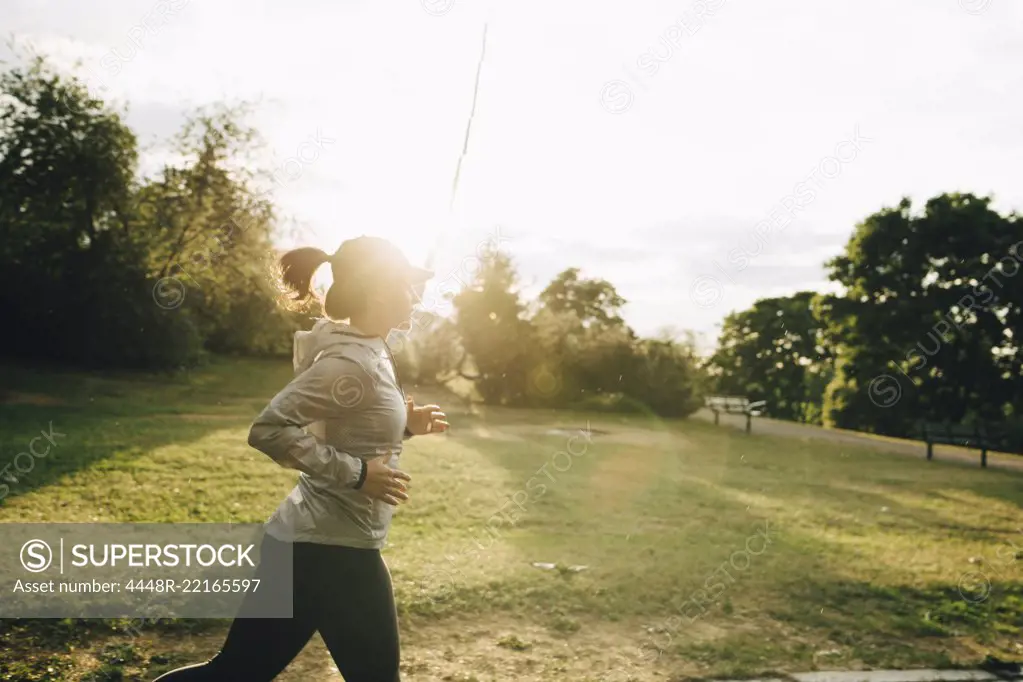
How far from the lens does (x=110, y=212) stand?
23125mm

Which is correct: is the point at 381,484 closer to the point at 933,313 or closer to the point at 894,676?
the point at 894,676

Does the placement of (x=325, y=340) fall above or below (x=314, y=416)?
above

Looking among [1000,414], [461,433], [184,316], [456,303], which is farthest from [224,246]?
[1000,414]

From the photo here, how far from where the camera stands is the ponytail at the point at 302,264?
276 centimetres

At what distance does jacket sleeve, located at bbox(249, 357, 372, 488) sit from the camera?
2350mm

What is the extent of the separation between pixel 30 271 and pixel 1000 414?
121 feet

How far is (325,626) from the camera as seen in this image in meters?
2.41

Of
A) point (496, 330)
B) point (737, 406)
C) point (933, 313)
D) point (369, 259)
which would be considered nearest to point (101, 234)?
point (496, 330)

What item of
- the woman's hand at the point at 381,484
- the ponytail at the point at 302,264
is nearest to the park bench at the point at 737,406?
the ponytail at the point at 302,264

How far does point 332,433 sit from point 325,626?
61cm

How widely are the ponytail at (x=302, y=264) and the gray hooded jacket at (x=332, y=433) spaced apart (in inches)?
9.7

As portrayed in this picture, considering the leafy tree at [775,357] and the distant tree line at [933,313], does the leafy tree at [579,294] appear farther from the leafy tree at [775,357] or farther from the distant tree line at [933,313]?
the distant tree line at [933,313]

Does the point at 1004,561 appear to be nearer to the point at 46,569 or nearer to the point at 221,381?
the point at 46,569

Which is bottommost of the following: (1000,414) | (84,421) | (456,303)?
(84,421)
